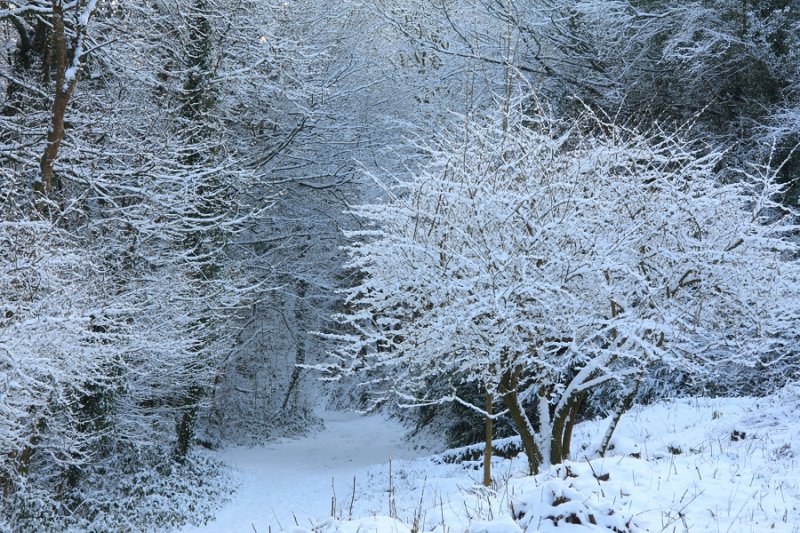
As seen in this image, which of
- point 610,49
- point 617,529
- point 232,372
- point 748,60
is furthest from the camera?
point 232,372

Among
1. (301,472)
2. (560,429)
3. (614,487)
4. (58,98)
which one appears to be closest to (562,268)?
(560,429)

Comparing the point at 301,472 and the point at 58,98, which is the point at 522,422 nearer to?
the point at 58,98

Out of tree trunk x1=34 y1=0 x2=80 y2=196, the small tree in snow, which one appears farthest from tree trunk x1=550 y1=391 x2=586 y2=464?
tree trunk x1=34 y1=0 x2=80 y2=196

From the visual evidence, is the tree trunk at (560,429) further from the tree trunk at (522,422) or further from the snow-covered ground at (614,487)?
the snow-covered ground at (614,487)

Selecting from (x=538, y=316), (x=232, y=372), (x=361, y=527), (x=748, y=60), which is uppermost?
(x=748, y=60)

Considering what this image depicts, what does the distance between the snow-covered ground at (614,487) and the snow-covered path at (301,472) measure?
57 millimetres

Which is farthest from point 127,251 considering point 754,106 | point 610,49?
point 754,106

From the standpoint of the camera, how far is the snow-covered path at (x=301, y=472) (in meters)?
11.5

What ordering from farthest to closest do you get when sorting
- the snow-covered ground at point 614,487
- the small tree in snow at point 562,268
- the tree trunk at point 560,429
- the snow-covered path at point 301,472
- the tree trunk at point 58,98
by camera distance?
the snow-covered path at point 301,472, the tree trunk at point 58,98, the tree trunk at point 560,429, the small tree in snow at point 562,268, the snow-covered ground at point 614,487

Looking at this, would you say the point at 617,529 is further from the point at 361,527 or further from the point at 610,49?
the point at 610,49

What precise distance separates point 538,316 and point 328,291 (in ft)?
41.1

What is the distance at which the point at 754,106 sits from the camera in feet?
43.2

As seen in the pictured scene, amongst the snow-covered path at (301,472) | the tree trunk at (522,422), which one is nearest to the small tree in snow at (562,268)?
the tree trunk at (522,422)

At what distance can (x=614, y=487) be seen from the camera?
4.45 metres
